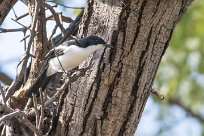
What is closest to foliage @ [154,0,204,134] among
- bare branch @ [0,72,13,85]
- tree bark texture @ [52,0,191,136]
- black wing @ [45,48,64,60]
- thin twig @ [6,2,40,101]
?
bare branch @ [0,72,13,85]

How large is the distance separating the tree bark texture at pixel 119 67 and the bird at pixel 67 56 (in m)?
0.06

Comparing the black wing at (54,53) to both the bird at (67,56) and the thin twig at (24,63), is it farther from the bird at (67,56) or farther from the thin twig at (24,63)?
the thin twig at (24,63)

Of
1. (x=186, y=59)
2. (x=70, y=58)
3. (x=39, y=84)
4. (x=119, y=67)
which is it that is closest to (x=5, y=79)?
(x=39, y=84)

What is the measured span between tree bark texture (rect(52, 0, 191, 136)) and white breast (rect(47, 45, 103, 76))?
5 cm

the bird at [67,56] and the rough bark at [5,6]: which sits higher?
the rough bark at [5,6]

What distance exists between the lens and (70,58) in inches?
143

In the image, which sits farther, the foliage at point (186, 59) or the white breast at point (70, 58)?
the foliage at point (186, 59)

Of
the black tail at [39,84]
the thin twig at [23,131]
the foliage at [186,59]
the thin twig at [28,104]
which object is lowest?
the foliage at [186,59]

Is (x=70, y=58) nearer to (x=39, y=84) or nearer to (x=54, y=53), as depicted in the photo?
(x=54, y=53)

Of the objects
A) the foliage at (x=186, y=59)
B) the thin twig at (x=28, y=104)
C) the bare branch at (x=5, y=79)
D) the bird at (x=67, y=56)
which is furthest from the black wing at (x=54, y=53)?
the foliage at (x=186, y=59)

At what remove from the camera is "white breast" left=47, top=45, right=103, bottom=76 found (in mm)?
3577

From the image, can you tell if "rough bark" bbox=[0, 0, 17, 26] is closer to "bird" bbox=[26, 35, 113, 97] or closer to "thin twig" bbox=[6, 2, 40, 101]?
"thin twig" bbox=[6, 2, 40, 101]

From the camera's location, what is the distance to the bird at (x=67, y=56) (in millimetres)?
3439

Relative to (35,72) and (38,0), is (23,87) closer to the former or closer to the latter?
(35,72)
